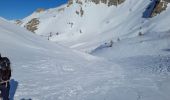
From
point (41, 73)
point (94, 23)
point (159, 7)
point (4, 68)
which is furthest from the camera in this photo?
point (94, 23)

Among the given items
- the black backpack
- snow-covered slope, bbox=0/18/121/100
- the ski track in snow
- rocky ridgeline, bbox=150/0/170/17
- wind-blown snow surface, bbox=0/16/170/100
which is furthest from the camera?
rocky ridgeline, bbox=150/0/170/17

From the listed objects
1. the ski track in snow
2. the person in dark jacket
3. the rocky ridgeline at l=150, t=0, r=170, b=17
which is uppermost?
the rocky ridgeline at l=150, t=0, r=170, b=17

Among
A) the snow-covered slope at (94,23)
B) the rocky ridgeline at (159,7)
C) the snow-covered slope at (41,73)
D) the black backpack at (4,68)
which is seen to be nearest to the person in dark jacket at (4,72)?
the black backpack at (4,68)

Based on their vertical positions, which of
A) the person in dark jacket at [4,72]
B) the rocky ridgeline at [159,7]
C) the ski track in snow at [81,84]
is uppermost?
the rocky ridgeline at [159,7]

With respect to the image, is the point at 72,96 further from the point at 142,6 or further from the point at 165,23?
the point at 142,6

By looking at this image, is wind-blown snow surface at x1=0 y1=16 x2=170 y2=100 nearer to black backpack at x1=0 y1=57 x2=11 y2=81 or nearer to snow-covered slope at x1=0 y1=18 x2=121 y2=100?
snow-covered slope at x1=0 y1=18 x2=121 y2=100

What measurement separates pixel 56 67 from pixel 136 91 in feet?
26.3

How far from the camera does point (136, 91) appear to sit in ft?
51.6

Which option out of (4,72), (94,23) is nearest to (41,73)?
(4,72)

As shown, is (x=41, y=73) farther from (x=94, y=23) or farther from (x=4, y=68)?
(x=94, y=23)

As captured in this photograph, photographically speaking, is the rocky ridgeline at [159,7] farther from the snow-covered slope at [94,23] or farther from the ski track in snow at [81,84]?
the ski track in snow at [81,84]

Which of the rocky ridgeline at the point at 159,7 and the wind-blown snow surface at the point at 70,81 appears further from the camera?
the rocky ridgeline at the point at 159,7

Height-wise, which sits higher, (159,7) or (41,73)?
(159,7)

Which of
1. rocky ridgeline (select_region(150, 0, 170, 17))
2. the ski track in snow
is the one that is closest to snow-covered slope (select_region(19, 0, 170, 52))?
rocky ridgeline (select_region(150, 0, 170, 17))
